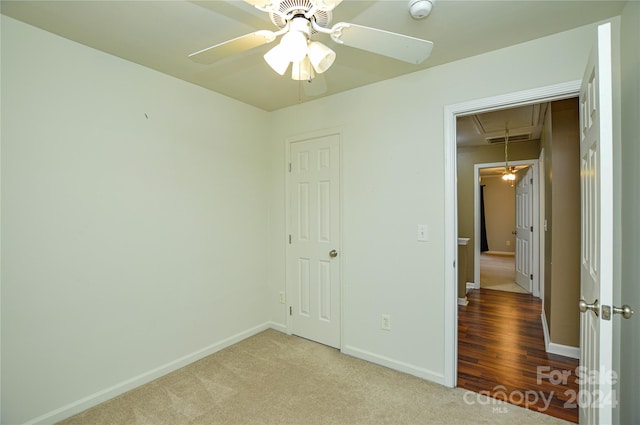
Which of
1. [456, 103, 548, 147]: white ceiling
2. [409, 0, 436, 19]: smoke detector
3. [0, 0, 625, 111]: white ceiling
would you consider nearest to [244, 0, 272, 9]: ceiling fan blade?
[0, 0, 625, 111]: white ceiling

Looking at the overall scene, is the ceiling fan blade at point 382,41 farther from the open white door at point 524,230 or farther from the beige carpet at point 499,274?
the beige carpet at point 499,274

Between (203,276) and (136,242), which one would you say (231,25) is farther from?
(203,276)

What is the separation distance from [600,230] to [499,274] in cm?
598

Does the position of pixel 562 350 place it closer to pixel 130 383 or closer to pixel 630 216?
pixel 630 216

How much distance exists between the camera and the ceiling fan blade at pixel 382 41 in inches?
48.1

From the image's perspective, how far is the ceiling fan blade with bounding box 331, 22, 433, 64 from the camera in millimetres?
1221

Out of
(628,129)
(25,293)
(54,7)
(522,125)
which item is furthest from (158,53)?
(522,125)

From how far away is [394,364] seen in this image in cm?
249

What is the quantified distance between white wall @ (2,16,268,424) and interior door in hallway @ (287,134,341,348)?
607 millimetres

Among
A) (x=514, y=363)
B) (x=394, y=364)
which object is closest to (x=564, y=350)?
(x=514, y=363)

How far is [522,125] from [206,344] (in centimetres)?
459

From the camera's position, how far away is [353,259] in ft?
8.97

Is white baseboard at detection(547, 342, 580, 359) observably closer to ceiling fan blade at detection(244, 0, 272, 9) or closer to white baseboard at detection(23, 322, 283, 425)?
white baseboard at detection(23, 322, 283, 425)

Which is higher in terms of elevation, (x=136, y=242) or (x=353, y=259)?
(x=136, y=242)
